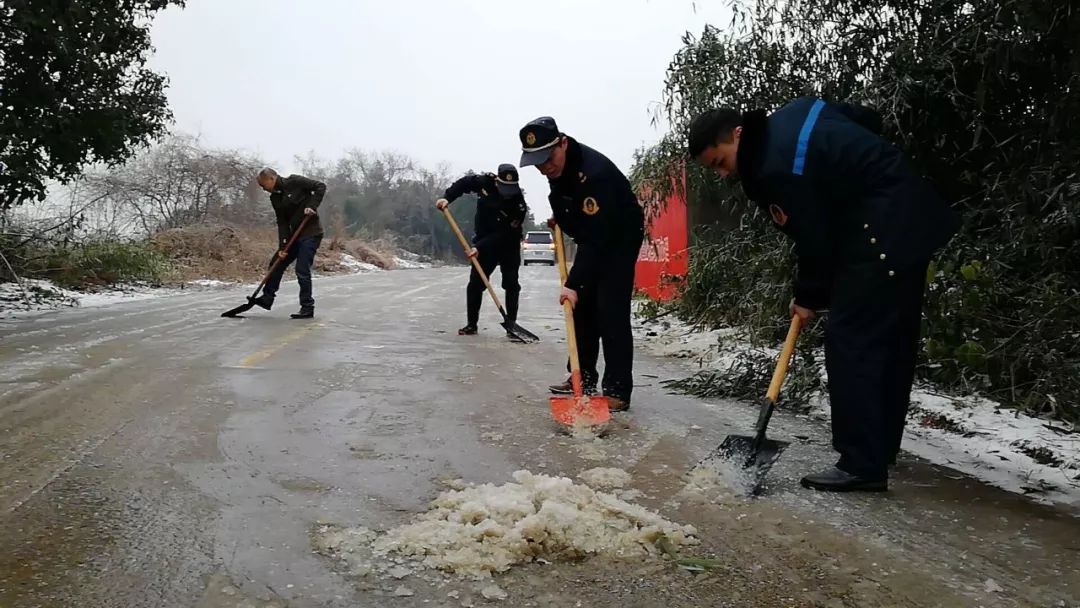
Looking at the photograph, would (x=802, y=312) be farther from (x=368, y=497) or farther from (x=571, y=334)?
(x=368, y=497)

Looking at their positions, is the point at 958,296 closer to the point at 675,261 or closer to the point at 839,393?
the point at 839,393

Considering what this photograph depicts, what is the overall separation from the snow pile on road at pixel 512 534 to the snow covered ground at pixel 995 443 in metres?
1.64

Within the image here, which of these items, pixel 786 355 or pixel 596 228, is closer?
pixel 786 355

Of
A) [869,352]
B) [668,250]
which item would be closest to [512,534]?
[869,352]

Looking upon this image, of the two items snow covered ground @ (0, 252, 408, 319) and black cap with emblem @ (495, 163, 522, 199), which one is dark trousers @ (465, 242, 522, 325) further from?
snow covered ground @ (0, 252, 408, 319)

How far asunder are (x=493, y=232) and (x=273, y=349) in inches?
100

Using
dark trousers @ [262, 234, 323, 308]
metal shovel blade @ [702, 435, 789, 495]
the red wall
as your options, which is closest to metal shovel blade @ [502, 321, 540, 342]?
the red wall

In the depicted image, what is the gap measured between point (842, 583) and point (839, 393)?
105 cm

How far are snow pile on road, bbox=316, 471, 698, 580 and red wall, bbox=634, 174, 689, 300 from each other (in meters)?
6.61

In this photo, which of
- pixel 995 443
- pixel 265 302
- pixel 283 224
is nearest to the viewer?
Result: pixel 995 443

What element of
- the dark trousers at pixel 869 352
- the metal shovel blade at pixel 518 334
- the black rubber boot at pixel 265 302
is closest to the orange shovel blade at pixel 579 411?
the dark trousers at pixel 869 352

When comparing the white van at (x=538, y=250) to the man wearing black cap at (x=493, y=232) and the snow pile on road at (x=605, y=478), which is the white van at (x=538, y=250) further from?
the snow pile on road at (x=605, y=478)

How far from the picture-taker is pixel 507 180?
24.6 ft

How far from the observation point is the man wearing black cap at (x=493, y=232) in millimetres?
7770
